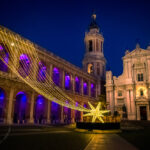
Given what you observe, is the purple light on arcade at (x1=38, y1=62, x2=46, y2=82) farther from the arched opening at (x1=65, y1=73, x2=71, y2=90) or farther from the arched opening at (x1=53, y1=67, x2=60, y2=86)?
the arched opening at (x1=65, y1=73, x2=71, y2=90)

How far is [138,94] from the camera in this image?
144 ft

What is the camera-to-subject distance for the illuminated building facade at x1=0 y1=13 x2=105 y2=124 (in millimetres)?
25295

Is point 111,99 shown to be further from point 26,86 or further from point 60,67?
point 26,86

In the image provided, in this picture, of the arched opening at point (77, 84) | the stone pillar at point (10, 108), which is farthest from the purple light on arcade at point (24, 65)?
the arched opening at point (77, 84)

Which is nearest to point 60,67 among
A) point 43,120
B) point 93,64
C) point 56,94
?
point 56,94

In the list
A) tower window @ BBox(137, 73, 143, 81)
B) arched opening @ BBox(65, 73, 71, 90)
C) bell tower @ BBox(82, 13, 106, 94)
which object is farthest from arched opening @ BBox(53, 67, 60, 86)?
tower window @ BBox(137, 73, 143, 81)

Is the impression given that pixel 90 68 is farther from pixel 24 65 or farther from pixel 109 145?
pixel 109 145

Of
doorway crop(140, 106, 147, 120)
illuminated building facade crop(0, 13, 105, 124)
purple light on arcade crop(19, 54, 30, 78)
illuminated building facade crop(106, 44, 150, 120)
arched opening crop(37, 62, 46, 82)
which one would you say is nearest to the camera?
illuminated building facade crop(0, 13, 105, 124)

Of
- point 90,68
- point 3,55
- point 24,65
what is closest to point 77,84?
point 90,68

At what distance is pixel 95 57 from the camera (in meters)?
55.3

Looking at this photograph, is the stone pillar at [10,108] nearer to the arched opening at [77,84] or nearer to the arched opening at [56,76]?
the arched opening at [56,76]

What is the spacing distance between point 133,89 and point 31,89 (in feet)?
93.0

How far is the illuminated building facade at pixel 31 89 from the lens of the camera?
25.3 metres

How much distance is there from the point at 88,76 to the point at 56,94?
1703 cm
